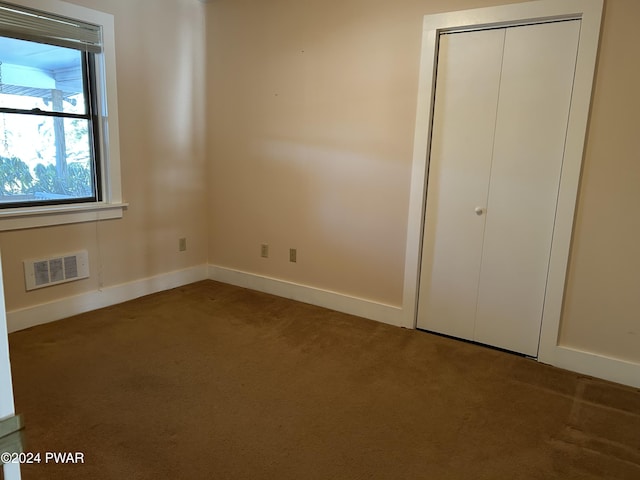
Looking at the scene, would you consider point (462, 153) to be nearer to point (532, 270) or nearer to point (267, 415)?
point (532, 270)

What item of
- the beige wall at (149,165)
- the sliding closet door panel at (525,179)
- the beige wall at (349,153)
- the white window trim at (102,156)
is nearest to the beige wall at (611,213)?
the beige wall at (349,153)

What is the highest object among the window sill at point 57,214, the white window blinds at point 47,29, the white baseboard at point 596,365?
the white window blinds at point 47,29

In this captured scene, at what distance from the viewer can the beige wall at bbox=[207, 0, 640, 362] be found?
93.7 inches

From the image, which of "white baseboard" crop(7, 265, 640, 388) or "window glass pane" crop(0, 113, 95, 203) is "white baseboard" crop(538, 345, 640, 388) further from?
"window glass pane" crop(0, 113, 95, 203)

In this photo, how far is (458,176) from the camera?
9.39 ft

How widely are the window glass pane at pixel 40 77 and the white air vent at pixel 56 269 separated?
1035mm

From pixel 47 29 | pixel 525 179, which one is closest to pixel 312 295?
pixel 525 179

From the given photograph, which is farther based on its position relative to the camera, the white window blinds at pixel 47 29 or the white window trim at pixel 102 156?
the white window trim at pixel 102 156

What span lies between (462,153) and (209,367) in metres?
2.08

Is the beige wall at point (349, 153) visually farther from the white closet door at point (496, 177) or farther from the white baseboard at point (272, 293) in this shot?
the white closet door at point (496, 177)

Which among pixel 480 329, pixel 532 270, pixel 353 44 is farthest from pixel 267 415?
pixel 353 44

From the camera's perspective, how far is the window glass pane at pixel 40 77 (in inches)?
109

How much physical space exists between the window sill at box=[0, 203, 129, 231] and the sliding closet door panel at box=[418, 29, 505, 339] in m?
2.39

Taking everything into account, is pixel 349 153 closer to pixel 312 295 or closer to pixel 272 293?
pixel 312 295
